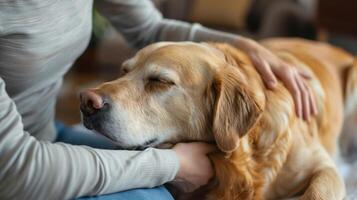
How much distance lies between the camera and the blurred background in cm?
387

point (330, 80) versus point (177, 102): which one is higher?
point (177, 102)

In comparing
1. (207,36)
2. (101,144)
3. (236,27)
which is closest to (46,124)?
(101,144)

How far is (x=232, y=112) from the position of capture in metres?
1.27

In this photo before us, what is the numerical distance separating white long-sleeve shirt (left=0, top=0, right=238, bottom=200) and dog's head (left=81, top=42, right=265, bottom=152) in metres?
0.11

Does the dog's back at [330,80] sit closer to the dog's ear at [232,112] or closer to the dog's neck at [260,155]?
the dog's neck at [260,155]

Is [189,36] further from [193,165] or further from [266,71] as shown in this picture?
[193,165]

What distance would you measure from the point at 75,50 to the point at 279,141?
0.61 metres

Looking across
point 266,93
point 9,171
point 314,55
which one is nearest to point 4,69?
point 9,171

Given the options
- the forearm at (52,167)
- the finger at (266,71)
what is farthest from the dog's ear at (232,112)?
the forearm at (52,167)

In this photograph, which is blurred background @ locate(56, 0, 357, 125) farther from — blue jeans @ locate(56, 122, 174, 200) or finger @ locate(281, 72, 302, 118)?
finger @ locate(281, 72, 302, 118)

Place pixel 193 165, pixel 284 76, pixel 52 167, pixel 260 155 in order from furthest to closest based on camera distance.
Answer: pixel 284 76 → pixel 260 155 → pixel 193 165 → pixel 52 167

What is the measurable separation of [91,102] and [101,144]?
30cm

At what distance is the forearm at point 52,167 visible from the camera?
3.14 ft

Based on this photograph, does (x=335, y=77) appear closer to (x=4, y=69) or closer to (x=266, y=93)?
(x=266, y=93)
